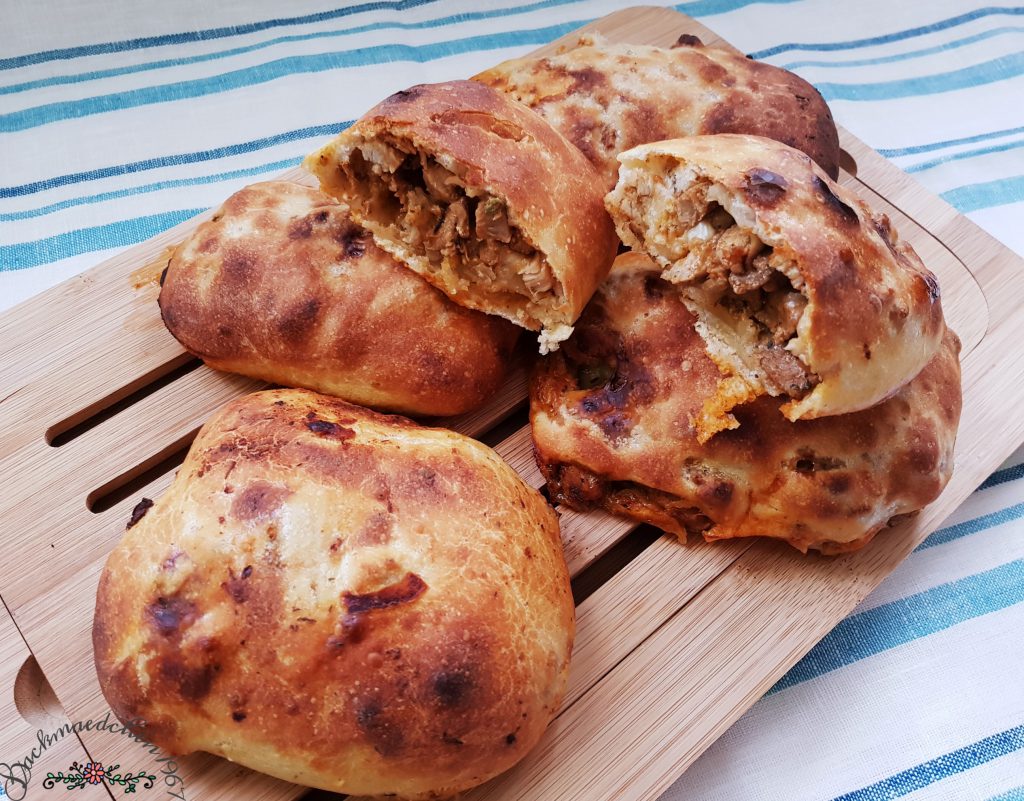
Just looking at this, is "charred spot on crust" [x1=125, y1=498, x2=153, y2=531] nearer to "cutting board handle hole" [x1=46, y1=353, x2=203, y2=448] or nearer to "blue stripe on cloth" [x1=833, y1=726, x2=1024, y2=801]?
"cutting board handle hole" [x1=46, y1=353, x2=203, y2=448]

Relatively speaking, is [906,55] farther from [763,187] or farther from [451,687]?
[451,687]

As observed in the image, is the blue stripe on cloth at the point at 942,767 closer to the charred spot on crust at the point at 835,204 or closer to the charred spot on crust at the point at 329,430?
the charred spot on crust at the point at 835,204

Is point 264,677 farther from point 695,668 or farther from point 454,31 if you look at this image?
point 454,31

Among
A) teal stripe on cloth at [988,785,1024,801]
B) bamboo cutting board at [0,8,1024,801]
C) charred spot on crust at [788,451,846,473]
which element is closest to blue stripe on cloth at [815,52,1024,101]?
bamboo cutting board at [0,8,1024,801]

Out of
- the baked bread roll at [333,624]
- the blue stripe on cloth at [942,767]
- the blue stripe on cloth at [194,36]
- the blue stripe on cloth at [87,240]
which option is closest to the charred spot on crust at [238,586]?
the baked bread roll at [333,624]

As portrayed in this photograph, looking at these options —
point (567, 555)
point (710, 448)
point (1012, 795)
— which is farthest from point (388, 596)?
point (1012, 795)
